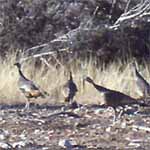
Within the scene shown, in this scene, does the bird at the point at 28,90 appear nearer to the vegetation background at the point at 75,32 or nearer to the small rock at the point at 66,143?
the small rock at the point at 66,143

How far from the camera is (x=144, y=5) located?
17625 mm

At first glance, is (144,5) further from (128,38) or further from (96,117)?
(96,117)

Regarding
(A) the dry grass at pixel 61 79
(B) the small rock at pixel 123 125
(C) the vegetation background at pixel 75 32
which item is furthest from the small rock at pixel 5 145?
(C) the vegetation background at pixel 75 32

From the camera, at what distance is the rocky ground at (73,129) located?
9055 millimetres

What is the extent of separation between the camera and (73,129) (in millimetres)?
10148

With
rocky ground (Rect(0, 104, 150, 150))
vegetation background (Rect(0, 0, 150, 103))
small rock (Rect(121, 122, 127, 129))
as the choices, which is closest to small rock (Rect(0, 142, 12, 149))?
rocky ground (Rect(0, 104, 150, 150))

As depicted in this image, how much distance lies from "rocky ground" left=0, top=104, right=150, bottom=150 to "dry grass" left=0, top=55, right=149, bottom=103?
1.62 m

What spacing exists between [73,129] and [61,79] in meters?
5.31

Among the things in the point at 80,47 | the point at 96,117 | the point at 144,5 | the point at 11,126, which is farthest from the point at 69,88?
the point at 80,47

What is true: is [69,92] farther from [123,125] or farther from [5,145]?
[5,145]

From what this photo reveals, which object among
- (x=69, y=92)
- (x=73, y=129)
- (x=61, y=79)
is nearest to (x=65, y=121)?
(x=73, y=129)

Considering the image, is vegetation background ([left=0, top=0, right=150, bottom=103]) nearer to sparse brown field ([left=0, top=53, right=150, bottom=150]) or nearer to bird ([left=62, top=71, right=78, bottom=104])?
sparse brown field ([left=0, top=53, right=150, bottom=150])

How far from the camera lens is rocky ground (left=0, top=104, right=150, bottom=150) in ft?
29.7

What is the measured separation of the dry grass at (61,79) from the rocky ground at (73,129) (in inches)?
63.8
